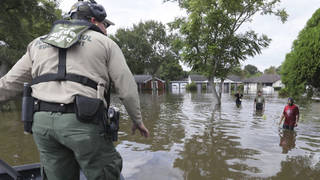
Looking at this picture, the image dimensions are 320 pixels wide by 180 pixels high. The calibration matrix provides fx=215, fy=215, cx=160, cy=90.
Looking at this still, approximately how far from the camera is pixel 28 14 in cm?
984

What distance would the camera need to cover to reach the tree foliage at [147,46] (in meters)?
47.9

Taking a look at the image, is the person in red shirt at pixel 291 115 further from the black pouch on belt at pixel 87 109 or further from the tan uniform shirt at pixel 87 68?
the black pouch on belt at pixel 87 109

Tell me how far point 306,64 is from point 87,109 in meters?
2.95

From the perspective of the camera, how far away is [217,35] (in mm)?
17344

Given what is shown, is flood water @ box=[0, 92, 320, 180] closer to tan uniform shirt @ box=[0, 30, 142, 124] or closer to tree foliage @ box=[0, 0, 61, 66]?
tan uniform shirt @ box=[0, 30, 142, 124]

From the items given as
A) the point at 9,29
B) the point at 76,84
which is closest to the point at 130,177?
the point at 76,84

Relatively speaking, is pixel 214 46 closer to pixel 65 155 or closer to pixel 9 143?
pixel 9 143

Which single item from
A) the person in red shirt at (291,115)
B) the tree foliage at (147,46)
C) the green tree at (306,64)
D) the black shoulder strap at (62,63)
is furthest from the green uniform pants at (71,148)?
the tree foliage at (147,46)

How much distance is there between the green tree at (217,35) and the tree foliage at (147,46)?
1143 inches

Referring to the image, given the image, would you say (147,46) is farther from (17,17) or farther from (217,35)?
(17,17)

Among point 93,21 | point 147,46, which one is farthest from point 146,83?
point 93,21

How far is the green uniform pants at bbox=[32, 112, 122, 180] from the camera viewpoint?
64.7 inches

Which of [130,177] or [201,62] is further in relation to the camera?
[201,62]

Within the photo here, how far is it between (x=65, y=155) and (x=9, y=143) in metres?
5.99
